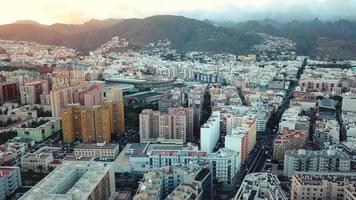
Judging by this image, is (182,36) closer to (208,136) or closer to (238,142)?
(208,136)

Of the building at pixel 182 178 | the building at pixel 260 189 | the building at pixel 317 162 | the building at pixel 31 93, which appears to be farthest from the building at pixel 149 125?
the building at pixel 31 93

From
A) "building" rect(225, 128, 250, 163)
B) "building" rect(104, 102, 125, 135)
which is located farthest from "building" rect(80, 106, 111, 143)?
"building" rect(225, 128, 250, 163)

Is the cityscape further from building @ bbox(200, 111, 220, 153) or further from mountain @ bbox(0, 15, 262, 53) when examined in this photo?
mountain @ bbox(0, 15, 262, 53)

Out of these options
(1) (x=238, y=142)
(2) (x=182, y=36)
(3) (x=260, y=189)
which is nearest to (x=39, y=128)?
(1) (x=238, y=142)

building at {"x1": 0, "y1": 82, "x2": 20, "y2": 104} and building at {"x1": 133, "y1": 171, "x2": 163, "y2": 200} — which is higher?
building at {"x1": 0, "y1": 82, "x2": 20, "y2": 104}

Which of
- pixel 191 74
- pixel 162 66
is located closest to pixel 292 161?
pixel 191 74

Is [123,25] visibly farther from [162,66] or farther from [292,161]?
[292,161]

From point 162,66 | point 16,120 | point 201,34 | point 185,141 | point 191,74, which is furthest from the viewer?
point 201,34
